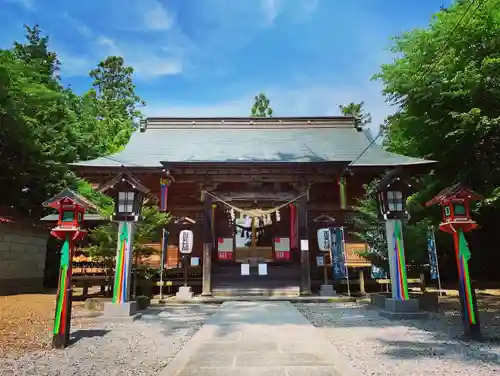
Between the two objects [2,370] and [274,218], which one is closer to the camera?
[2,370]

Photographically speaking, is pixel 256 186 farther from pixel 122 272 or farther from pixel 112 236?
pixel 122 272

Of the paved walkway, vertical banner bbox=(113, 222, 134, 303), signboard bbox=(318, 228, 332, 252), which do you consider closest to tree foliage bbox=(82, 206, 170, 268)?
vertical banner bbox=(113, 222, 134, 303)

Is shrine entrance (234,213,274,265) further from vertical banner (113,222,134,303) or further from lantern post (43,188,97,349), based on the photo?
lantern post (43,188,97,349)

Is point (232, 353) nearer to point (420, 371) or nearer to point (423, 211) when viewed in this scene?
point (420, 371)

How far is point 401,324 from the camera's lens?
6852 mm

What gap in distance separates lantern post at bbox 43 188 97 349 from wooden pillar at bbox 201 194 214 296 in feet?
19.6

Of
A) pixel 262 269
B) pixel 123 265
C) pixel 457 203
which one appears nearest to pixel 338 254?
pixel 262 269

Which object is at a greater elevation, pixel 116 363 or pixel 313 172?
pixel 313 172

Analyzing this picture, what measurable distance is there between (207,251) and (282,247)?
3302 millimetres

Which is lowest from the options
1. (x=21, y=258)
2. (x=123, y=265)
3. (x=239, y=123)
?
(x=123, y=265)

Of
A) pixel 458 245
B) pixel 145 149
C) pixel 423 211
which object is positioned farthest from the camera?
pixel 145 149

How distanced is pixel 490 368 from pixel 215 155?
36.9 ft

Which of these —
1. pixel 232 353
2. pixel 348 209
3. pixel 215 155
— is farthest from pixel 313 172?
pixel 232 353

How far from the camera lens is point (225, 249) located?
44.4 ft
